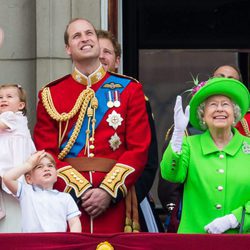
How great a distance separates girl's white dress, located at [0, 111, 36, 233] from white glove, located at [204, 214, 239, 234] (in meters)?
1.24

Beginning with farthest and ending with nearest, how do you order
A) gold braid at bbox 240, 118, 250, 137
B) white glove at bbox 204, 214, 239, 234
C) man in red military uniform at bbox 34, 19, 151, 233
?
gold braid at bbox 240, 118, 250, 137 → man in red military uniform at bbox 34, 19, 151, 233 → white glove at bbox 204, 214, 239, 234

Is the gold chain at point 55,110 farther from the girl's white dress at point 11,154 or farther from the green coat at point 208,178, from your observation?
the green coat at point 208,178

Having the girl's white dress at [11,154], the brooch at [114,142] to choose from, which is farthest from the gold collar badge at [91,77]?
the girl's white dress at [11,154]

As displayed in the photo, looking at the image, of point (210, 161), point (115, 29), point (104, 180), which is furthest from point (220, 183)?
point (115, 29)

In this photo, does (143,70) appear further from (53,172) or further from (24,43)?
(53,172)

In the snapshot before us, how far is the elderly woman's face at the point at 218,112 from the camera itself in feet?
29.0

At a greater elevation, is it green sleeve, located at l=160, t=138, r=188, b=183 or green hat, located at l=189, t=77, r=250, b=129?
green hat, located at l=189, t=77, r=250, b=129

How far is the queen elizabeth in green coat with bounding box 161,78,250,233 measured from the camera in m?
8.66

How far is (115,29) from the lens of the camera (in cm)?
1182

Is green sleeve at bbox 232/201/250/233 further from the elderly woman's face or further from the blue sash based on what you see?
the blue sash

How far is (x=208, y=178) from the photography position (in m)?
8.77

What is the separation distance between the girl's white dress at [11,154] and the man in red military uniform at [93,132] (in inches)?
8.1

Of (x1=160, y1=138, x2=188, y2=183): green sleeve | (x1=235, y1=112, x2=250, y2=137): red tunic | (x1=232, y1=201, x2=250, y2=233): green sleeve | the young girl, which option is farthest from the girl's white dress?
(x1=235, y1=112, x2=250, y2=137): red tunic

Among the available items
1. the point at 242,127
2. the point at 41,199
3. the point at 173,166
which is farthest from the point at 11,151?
the point at 242,127
